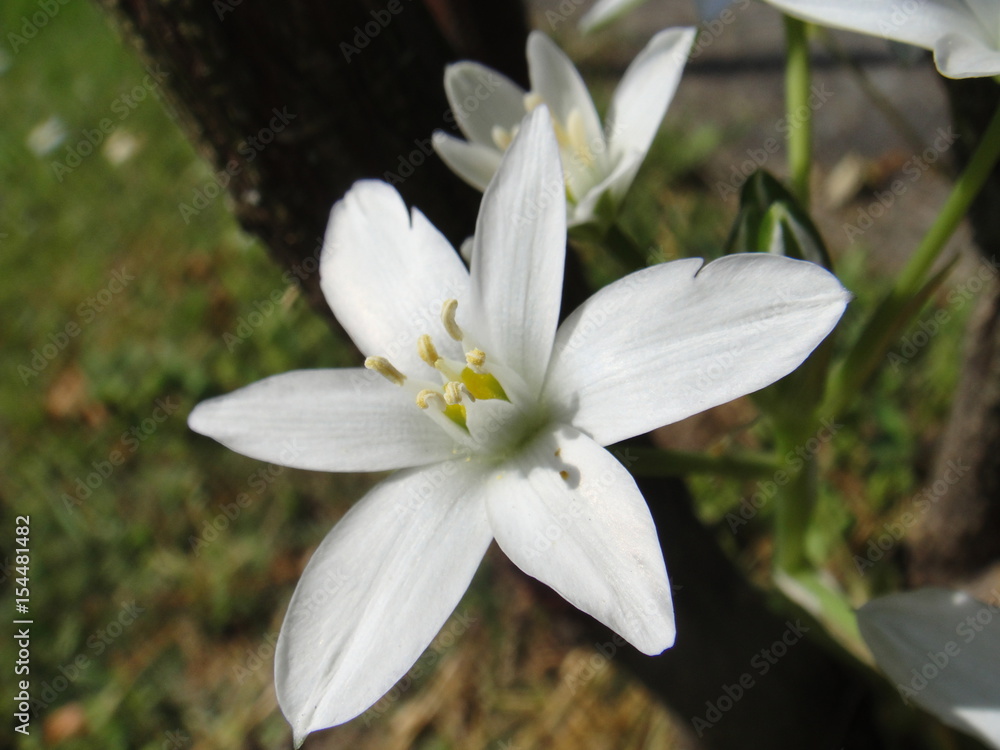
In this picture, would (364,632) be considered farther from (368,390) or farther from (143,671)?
(143,671)

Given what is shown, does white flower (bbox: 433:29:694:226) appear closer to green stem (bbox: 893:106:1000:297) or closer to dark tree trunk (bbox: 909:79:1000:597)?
green stem (bbox: 893:106:1000:297)

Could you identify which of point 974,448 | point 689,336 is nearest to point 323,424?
point 689,336

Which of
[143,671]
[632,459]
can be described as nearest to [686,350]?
[632,459]

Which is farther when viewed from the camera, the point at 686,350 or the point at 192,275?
the point at 192,275

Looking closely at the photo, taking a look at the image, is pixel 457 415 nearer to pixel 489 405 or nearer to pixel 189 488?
pixel 489 405

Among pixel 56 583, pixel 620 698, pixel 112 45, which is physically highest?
pixel 112 45

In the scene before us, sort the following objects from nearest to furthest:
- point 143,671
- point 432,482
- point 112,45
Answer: point 432,482
point 143,671
point 112,45
